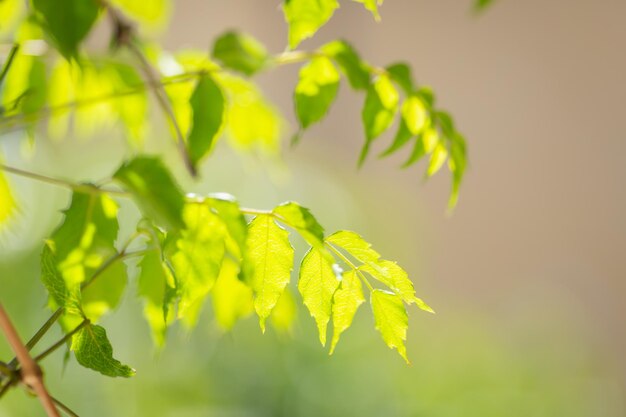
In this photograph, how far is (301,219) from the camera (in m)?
0.40

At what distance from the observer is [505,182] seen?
326cm

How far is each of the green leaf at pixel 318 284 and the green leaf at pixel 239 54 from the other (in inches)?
3.7

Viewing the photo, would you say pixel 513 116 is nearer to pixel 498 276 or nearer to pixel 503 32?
pixel 503 32

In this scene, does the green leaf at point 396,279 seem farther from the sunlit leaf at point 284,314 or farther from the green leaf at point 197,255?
the sunlit leaf at point 284,314

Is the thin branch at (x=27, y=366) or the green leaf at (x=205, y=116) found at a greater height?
the green leaf at (x=205, y=116)

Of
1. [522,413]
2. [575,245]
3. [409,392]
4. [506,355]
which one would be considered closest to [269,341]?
[409,392]

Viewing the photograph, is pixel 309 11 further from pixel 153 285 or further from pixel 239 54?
pixel 153 285

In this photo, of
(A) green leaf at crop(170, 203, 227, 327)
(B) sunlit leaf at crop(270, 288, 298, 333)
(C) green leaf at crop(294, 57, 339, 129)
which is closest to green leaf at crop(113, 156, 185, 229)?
(A) green leaf at crop(170, 203, 227, 327)

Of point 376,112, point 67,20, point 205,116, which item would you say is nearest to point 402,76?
point 376,112

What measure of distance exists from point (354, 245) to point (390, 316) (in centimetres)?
4

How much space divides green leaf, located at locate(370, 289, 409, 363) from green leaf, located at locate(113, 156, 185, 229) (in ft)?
0.39

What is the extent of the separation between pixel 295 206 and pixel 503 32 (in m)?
3.09

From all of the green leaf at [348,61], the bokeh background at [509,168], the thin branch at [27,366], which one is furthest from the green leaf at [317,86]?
the bokeh background at [509,168]

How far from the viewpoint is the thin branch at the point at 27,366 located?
0.30 meters
